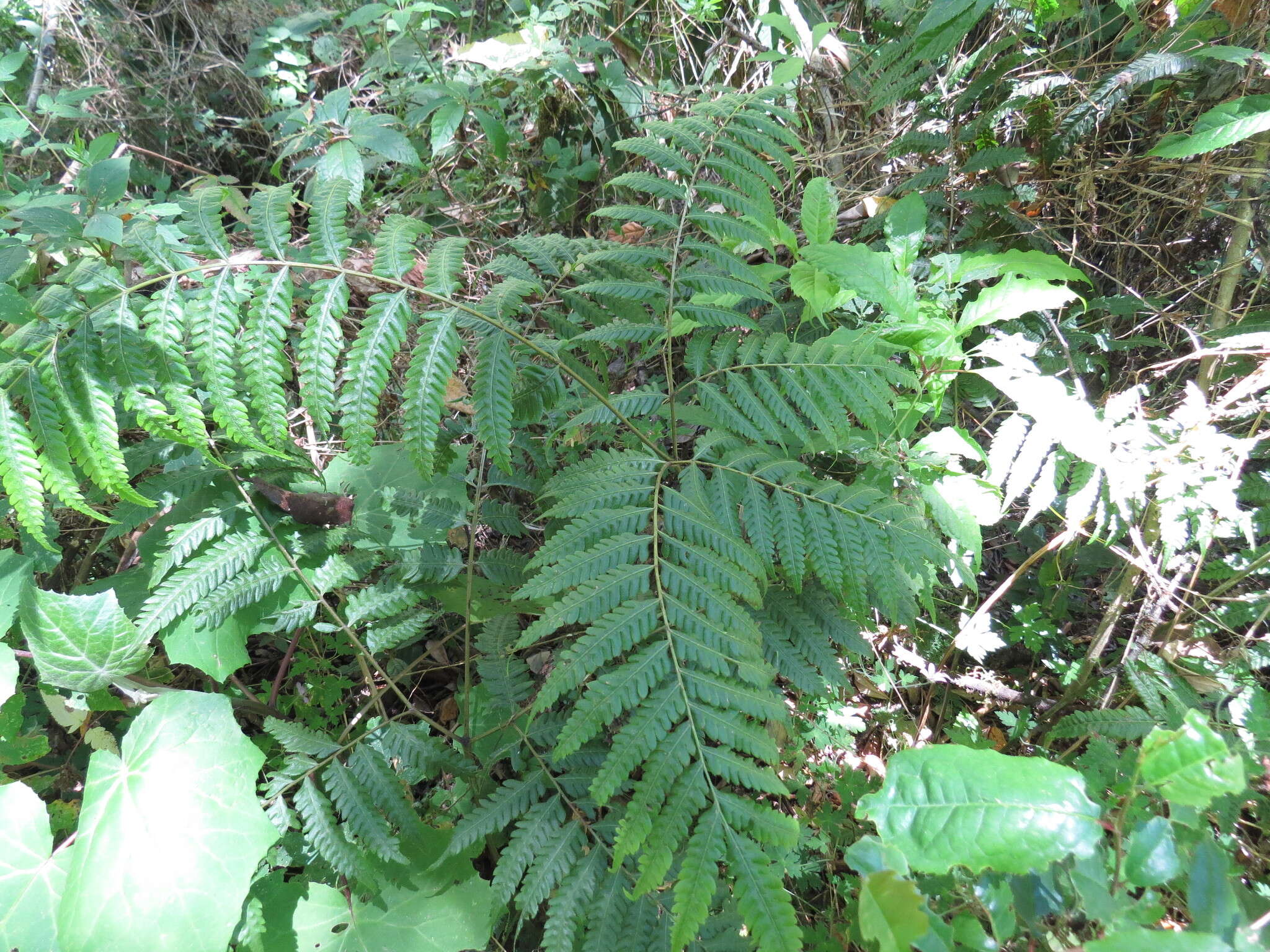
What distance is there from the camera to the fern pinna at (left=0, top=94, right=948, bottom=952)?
51.4 inches

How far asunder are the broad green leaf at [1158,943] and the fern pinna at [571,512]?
1.72 ft

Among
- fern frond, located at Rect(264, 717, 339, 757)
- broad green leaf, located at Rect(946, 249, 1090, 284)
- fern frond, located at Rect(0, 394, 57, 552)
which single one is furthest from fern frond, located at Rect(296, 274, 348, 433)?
broad green leaf, located at Rect(946, 249, 1090, 284)

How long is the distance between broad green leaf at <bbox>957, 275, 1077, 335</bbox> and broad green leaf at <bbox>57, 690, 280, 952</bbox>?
80.2 inches

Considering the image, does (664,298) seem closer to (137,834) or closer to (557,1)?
(137,834)

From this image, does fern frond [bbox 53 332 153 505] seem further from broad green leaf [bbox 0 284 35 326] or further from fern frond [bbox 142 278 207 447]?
broad green leaf [bbox 0 284 35 326]

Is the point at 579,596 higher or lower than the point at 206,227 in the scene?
lower

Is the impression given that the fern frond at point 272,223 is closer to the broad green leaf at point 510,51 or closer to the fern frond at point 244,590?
the fern frond at point 244,590

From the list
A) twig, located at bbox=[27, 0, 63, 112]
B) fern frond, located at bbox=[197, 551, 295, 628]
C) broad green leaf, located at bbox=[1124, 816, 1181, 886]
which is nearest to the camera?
broad green leaf, located at bbox=[1124, 816, 1181, 886]

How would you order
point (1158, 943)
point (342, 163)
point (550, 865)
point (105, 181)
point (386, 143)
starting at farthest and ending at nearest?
point (386, 143) → point (342, 163) → point (105, 181) → point (550, 865) → point (1158, 943)

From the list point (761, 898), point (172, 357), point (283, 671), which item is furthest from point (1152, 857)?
point (283, 671)

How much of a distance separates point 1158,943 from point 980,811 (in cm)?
21

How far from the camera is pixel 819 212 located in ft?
7.14

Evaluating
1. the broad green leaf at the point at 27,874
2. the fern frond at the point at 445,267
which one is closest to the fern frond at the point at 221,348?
the fern frond at the point at 445,267

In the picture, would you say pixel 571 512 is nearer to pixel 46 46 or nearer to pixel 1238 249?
pixel 1238 249
